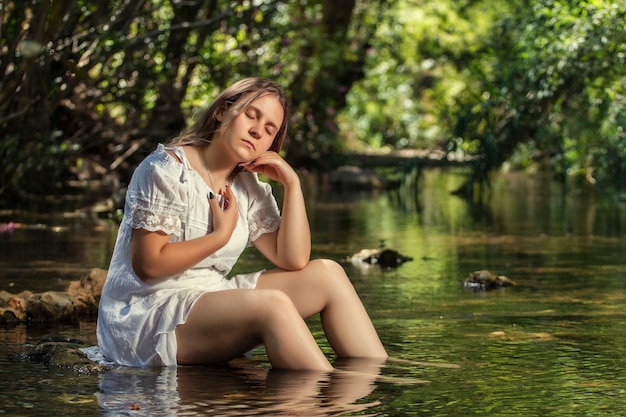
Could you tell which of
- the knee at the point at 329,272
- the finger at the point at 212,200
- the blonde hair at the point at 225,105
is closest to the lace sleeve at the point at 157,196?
the finger at the point at 212,200

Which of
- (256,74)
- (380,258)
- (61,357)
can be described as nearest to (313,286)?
(61,357)

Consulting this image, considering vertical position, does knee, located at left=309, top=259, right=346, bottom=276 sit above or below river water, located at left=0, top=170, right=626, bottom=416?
above

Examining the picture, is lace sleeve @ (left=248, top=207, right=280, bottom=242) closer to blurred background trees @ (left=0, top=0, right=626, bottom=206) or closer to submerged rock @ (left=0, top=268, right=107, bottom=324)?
submerged rock @ (left=0, top=268, right=107, bottom=324)

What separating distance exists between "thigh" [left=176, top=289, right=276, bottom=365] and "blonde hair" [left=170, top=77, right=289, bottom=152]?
0.68m

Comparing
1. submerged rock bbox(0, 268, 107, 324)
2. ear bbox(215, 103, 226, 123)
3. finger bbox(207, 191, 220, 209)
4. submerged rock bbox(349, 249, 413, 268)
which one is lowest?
submerged rock bbox(0, 268, 107, 324)

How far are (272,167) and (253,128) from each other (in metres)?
0.23

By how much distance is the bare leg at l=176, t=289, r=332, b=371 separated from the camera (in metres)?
4.75

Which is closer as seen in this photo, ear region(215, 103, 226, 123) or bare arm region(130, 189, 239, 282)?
bare arm region(130, 189, 239, 282)

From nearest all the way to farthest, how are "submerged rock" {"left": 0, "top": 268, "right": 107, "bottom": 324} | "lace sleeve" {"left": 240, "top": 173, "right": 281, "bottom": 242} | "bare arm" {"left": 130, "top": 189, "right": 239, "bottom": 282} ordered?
"bare arm" {"left": 130, "top": 189, "right": 239, "bottom": 282} < "lace sleeve" {"left": 240, "top": 173, "right": 281, "bottom": 242} < "submerged rock" {"left": 0, "top": 268, "right": 107, "bottom": 324}

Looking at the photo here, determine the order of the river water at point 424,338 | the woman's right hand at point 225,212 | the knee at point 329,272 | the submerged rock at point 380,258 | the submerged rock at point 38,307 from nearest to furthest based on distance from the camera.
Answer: the river water at point 424,338 < the woman's right hand at point 225,212 < the knee at point 329,272 < the submerged rock at point 38,307 < the submerged rock at point 380,258

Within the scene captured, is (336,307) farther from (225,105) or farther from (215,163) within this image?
(225,105)

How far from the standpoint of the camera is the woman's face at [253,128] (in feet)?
16.9

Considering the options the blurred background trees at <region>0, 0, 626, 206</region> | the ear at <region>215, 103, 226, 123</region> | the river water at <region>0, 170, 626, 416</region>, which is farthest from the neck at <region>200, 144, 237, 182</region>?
the blurred background trees at <region>0, 0, 626, 206</region>

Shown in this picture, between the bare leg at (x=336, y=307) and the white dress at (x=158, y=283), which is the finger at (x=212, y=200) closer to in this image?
the white dress at (x=158, y=283)
